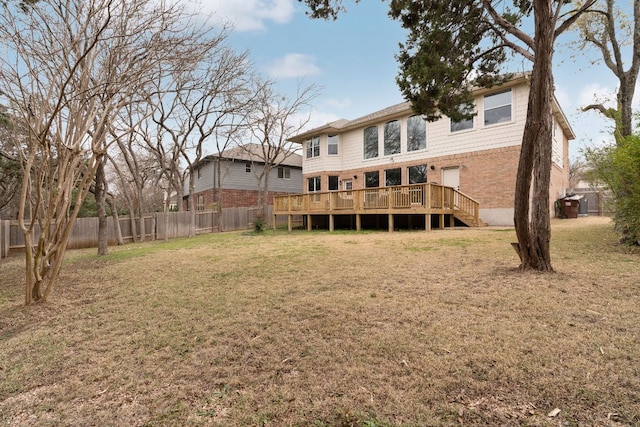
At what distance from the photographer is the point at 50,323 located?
3.66 m

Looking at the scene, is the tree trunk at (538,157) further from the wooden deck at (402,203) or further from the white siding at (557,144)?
the white siding at (557,144)

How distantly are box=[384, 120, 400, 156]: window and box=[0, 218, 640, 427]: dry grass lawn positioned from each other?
1199 centimetres

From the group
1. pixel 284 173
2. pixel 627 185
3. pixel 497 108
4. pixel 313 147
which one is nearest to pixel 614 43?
pixel 497 108

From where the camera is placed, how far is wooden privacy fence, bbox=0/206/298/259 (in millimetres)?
11320

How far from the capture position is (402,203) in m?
11.8

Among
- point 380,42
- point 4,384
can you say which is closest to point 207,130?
point 380,42

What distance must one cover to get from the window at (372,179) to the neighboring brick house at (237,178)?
923cm

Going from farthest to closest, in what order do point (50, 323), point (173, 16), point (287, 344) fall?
point (173, 16) < point (50, 323) < point (287, 344)

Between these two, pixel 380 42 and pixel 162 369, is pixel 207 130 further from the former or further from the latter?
pixel 162 369

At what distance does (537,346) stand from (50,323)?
5108mm

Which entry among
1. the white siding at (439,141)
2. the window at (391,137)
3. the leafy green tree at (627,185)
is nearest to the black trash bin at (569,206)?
the white siding at (439,141)

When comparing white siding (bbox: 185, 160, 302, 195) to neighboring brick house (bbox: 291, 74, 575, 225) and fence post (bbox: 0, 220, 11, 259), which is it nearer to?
neighboring brick house (bbox: 291, 74, 575, 225)

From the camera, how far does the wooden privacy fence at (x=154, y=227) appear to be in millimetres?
11320

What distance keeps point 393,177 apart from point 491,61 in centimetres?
962
